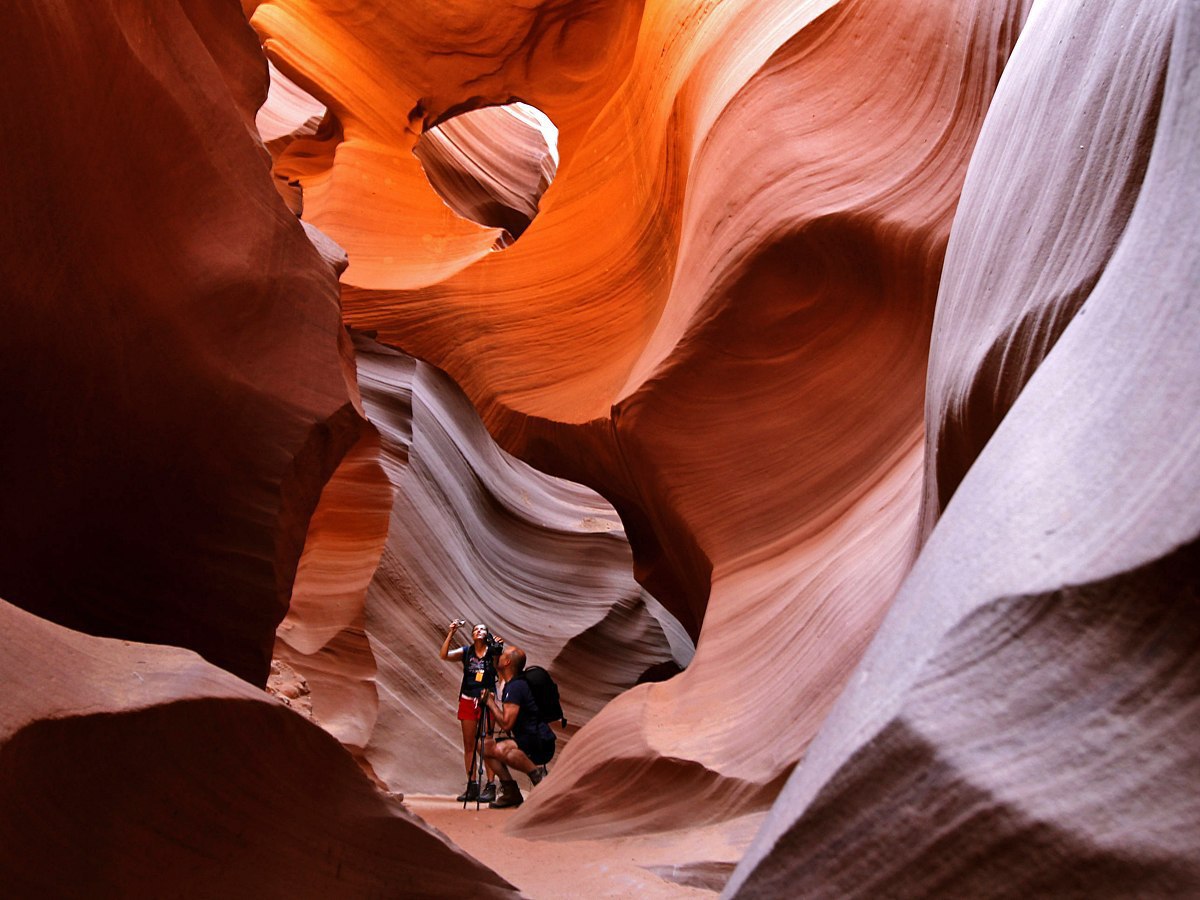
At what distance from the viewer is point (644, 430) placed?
5.96 meters

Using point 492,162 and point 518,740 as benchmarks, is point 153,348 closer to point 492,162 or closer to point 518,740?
point 518,740

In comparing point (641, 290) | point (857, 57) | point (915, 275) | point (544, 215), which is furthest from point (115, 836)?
point (544, 215)

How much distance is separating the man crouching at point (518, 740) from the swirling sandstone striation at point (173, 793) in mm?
3743

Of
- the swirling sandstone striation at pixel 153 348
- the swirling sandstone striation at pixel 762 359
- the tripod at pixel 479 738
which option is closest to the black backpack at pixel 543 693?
the tripod at pixel 479 738

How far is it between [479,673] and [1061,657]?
5.39m

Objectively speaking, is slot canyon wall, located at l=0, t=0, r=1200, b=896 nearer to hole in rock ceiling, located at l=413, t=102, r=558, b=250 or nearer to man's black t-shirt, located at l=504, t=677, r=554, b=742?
man's black t-shirt, located at l=504, t=677, r=554, b=742

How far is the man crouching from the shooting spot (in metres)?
6.43

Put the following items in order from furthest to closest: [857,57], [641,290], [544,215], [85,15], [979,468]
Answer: [544,215]
[641,290]
[857,57]
[85,15]
[979,468]

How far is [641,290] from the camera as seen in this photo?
283 inches

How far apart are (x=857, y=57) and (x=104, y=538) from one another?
3901 millimetres

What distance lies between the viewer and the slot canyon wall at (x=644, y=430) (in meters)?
1.50

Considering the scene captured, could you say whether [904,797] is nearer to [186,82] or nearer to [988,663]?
[988,663]

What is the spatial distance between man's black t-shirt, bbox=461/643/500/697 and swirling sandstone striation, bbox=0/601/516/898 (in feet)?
12.7

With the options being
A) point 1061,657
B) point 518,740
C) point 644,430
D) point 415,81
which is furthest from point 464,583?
point 1061,657
